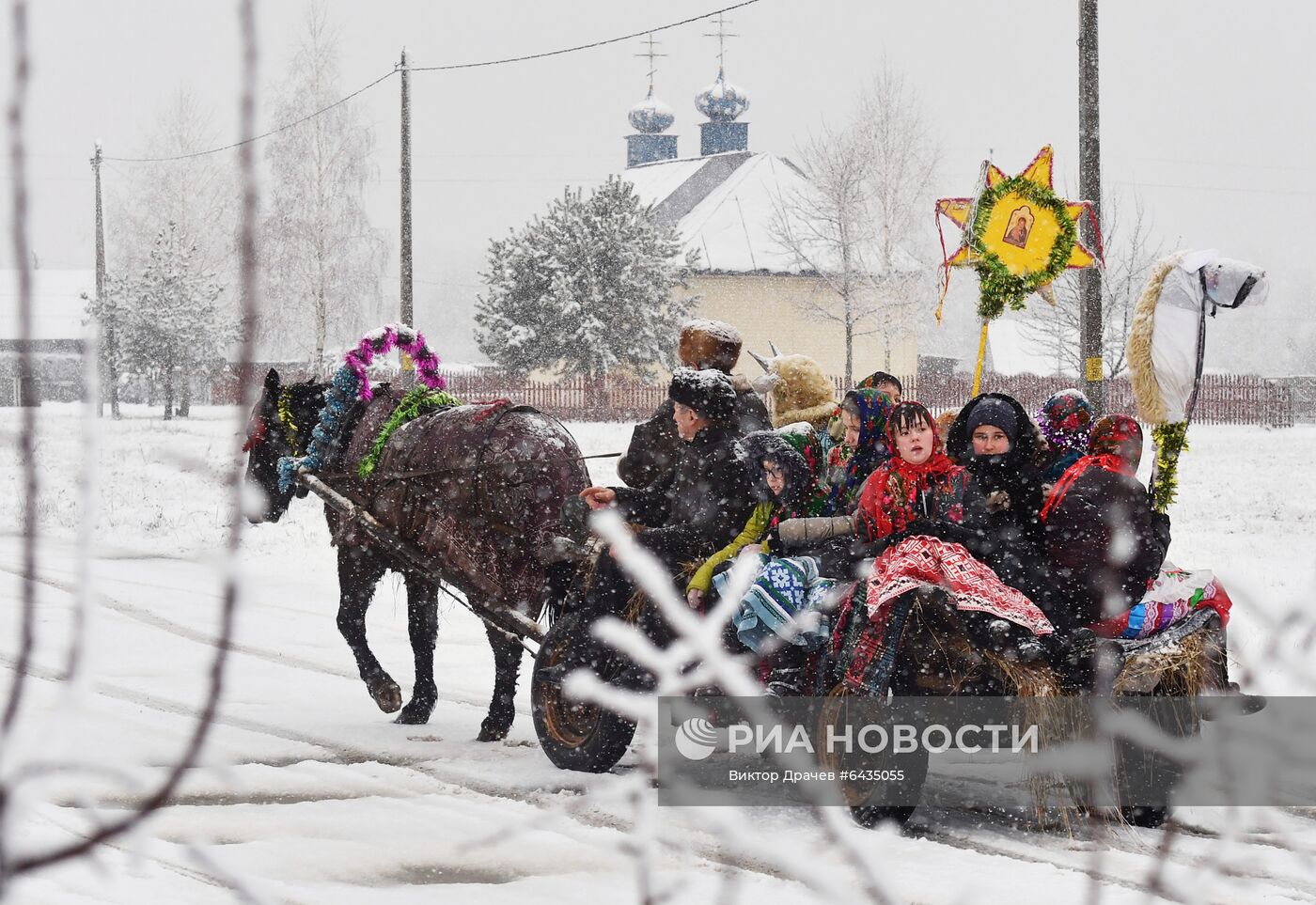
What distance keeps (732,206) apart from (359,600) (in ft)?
157

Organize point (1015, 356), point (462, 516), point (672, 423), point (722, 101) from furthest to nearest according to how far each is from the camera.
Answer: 1. point (1015, 356)
2. point (722, 101)
3. point (462, 516)
4. point (672, 423)

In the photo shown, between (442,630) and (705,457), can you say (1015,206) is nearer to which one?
(705,457)

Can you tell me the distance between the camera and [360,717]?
7727 millimetres

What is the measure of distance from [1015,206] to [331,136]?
1641 inches

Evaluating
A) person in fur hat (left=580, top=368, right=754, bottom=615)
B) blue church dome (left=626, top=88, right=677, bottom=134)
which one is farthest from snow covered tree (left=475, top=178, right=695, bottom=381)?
person in fur hat (left=580, top=368, right=754, bottom=615)

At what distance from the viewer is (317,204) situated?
47.1 metres

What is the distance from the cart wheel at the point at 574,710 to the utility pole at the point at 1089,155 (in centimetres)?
673

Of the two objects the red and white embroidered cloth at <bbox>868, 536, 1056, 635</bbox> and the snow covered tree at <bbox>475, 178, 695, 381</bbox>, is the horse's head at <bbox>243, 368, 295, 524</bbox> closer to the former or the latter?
the red and white embroidered cloth at <bbox>868, 536, 1056, 635</bbox>

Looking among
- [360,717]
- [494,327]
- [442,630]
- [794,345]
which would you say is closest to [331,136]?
[494,327]

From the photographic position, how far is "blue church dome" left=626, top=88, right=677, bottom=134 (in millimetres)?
70250

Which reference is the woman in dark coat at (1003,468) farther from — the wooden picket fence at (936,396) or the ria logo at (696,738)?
the wooden picket fence at (936,396)

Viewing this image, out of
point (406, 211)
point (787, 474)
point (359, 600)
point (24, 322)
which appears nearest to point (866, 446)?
point (787, 474)

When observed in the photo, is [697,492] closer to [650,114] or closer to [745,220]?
[745,220]

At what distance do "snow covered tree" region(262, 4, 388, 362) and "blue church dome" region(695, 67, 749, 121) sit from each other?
20.5 metres
